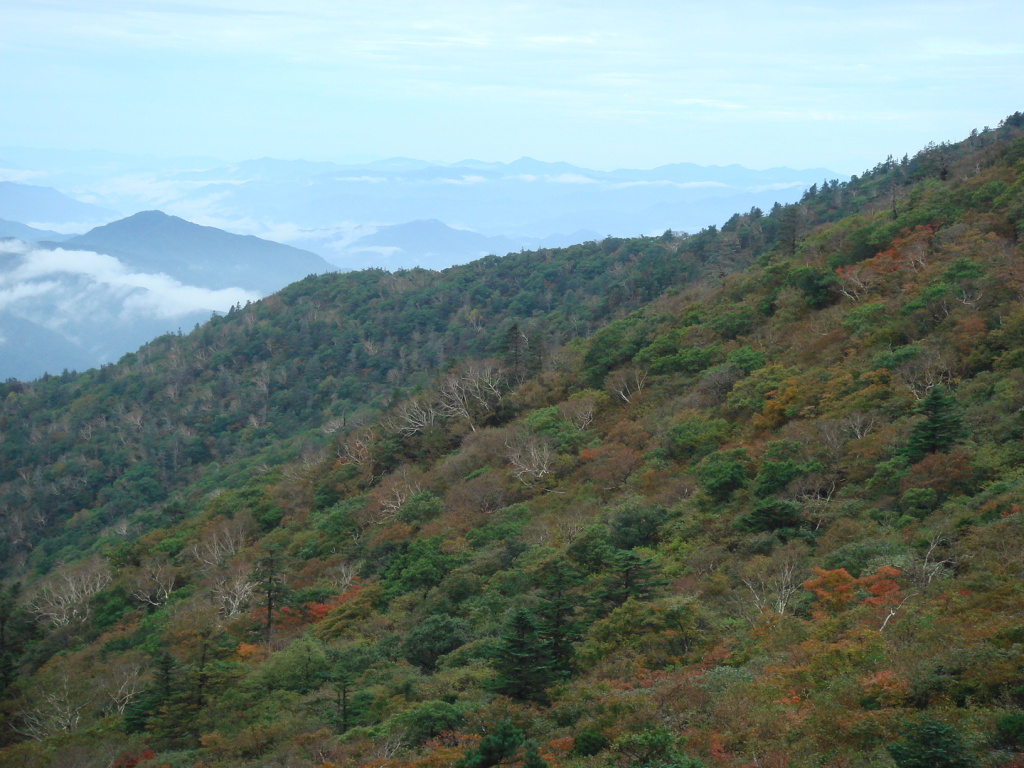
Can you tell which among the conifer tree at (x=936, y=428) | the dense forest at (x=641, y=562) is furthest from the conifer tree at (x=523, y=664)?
the conifer tree at (x=936, y=428)

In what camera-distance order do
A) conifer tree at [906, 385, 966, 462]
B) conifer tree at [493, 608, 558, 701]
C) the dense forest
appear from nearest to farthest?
the dense forest
conifer tree at [493, 608, 558, 701]
conifer tree at [906, 385, 966, 462]

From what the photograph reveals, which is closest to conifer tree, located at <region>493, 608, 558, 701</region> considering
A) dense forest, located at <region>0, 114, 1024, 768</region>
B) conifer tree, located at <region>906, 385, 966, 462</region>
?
dense forest, located at <region>0, 114, 1024, 768</region>

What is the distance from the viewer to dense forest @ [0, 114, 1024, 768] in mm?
9977

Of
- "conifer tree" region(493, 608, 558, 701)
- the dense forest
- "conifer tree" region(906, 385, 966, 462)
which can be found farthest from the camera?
"conifer tree" region(906, 385, 966, 462)

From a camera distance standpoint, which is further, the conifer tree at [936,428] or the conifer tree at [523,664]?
the conifer tree at [936,428]

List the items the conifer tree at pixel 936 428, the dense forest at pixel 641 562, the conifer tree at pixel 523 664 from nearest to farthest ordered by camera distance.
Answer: the dense forest at pixel 641 562 < the conifer tree at pixel 523 664 < the conifer tree at pixel 936 428

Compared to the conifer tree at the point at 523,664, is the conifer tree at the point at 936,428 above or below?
above

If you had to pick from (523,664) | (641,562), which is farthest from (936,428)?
(523,664)

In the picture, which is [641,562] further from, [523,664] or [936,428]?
[936,428]

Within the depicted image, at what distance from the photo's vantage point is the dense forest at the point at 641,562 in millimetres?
9977

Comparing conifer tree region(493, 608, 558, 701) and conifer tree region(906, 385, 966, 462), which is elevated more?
conifer tree region(906, 385, 966, 462)

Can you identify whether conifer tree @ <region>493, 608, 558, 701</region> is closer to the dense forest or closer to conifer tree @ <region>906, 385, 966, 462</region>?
the dense forest

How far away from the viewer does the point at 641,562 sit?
48.6 ft

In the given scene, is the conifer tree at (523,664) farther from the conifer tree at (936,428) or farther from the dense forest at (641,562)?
the conifer tree at (936,428)
